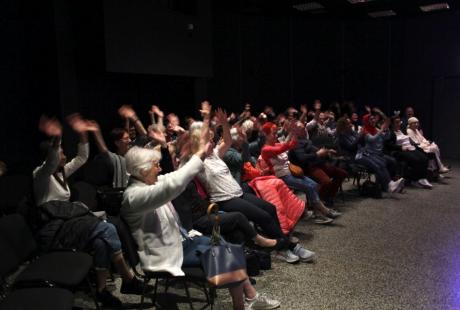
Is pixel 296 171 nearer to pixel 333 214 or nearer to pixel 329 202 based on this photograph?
pixel 333 214

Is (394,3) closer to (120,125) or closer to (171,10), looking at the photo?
(171,10)

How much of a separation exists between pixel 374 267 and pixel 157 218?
2.15 m

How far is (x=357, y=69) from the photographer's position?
10.7 m

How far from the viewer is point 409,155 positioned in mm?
6945

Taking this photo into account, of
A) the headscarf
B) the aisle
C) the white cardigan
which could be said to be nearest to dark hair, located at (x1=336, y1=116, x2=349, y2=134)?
the headscarf

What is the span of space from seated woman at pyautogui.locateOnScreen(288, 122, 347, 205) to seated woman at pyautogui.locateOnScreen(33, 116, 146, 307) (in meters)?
2.78

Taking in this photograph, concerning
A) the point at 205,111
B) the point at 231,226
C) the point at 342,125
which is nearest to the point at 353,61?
the point at 342,125

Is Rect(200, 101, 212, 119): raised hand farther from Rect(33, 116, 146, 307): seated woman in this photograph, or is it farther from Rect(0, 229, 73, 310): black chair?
Rect(0, 229, 73, 310): black chair

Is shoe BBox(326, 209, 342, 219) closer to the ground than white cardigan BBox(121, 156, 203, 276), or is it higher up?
closer to the ground

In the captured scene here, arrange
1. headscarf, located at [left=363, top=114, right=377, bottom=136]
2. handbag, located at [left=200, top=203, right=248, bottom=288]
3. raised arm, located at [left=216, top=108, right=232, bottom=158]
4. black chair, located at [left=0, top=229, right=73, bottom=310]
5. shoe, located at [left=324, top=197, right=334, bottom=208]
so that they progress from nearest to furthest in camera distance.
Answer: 1. black chair, located at [left=0, top=229, right=73, bottom=310]
2. handbag, located at [left=200, top=203, right=248, bottom=288]
3. raised arm, located at [left=216, top=108, right=232, bottom=158]
4. shoe, located at [left=324, top=197, right=334, bottom=208]
5. headscarf, located at [left=363, top=114, right=377, bottom=136]

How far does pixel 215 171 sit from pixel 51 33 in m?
2.93

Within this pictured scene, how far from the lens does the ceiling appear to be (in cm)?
854

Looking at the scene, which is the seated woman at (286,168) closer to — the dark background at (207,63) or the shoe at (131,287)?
the shoe at (131,287)

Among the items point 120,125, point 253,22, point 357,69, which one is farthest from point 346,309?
point 357,69
